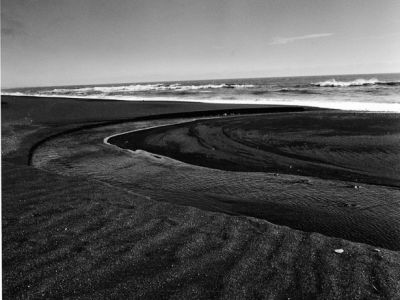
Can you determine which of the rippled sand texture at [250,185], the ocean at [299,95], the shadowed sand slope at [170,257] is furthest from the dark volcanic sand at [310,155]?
the ocean at [299,95]

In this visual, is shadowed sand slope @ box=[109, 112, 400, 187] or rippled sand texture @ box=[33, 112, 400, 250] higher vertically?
rippled sand texture @ box=[33, 112, 400, 250]

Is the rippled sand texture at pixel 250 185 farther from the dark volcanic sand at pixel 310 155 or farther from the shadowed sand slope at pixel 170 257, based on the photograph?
the shadowed sand slope at pixel 170 257

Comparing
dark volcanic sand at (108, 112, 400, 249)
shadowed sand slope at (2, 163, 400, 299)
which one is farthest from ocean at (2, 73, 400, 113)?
shadowed sand slope at (2, 163, 400, 299)

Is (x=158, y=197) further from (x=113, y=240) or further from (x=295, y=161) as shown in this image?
(x=295, y=161)

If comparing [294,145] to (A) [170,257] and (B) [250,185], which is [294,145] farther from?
(A) [170,257]

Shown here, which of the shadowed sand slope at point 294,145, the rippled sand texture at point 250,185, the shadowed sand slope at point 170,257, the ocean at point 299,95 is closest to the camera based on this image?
the shadowed sand slope at point 170,257

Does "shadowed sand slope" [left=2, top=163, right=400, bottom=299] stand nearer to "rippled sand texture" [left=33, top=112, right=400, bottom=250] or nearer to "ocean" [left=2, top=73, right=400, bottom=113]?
"rippled sand texture" [left=33, top=112, right=400, bottom=250]

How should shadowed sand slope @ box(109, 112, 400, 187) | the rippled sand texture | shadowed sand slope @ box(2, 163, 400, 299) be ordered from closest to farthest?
shadowed sand slope @ box(2, 163, 400, 299), the rippled sand texture, shadowed sand slope @ box(109, 112, 400, 187)

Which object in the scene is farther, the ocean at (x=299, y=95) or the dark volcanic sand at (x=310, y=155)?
the ocean at (x=299, y=95)
